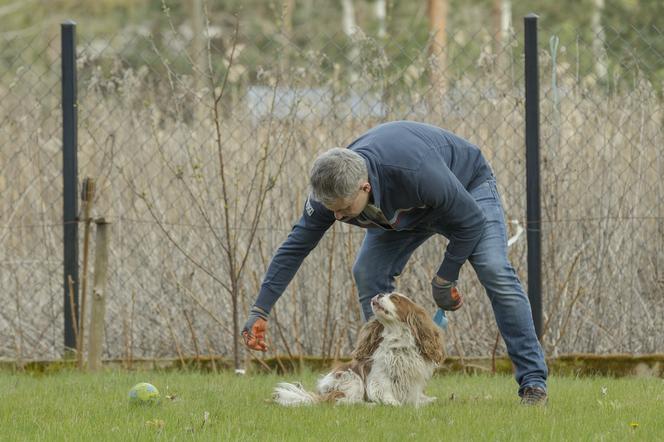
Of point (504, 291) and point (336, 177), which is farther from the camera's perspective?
point (504, 291)

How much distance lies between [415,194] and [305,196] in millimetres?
2625

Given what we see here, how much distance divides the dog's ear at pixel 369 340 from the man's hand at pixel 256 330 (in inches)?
27.1

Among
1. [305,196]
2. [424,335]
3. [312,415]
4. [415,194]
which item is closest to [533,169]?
[305,196]

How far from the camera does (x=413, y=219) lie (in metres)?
5.15

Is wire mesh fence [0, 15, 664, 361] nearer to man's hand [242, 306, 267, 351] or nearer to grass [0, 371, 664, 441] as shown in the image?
grass [0, 371, 664, 441]

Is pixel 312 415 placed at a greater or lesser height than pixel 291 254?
lesser

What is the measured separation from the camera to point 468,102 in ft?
24.1

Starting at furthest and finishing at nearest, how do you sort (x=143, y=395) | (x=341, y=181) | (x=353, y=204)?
(x=143, y=395)
(x=353, y=204)
(x=341, y=181)

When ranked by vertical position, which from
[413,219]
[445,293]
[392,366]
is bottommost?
[392,366]

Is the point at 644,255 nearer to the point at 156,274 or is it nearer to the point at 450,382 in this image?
the point at 450,382

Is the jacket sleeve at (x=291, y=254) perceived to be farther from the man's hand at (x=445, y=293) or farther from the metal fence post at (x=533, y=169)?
the metal fence post at (x=533, y=169)

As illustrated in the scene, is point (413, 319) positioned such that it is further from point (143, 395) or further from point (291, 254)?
point (143, 395)

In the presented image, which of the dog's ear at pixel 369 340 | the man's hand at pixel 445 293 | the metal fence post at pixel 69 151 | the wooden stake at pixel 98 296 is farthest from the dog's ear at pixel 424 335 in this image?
the metal fence post at pixel 69 151

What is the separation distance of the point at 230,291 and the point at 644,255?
108 inches
